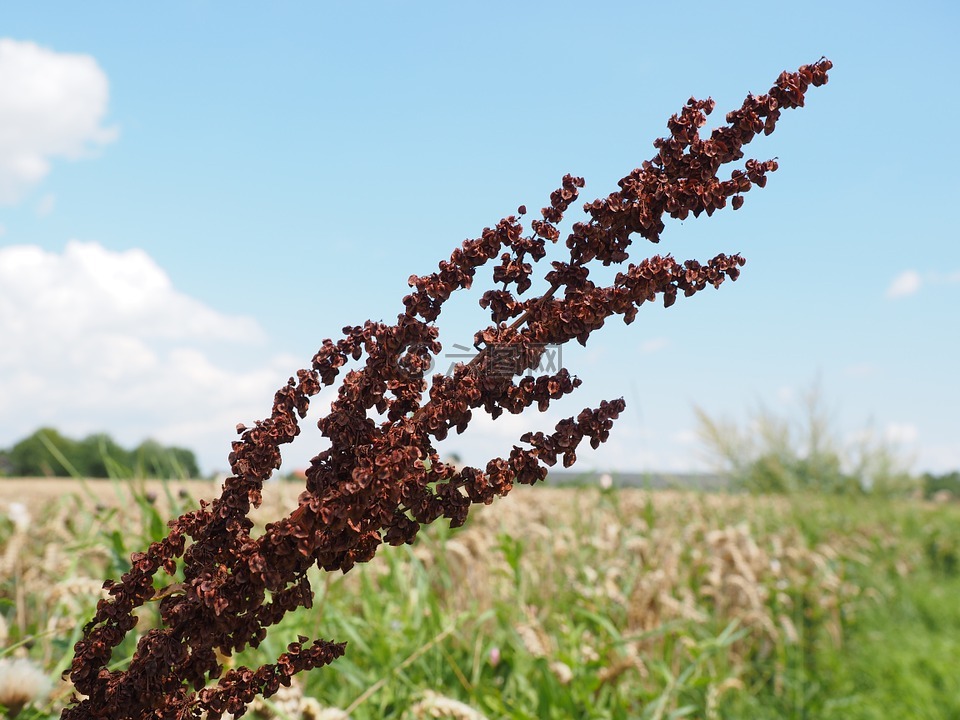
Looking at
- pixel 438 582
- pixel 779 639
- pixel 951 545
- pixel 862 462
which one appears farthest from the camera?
pixel 862 462

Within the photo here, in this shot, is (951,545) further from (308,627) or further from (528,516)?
(308,627)

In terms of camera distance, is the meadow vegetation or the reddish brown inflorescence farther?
the meadow vegetation

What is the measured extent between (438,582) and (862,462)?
12.9 metres

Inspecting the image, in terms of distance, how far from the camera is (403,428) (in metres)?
1.64

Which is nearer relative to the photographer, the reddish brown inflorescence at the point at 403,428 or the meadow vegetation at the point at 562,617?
the reddish brown inflorescence at the point at 403,428

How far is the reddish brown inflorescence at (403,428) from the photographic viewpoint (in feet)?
5.35

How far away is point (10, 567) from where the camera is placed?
4.42 meters

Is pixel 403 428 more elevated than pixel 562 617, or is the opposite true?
pixel 403 428

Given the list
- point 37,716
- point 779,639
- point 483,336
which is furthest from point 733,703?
point 483,336

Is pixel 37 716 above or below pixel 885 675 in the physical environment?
above

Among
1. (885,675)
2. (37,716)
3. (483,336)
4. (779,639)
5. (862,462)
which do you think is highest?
(862,462)

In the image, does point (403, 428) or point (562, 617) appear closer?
point (403, 428)

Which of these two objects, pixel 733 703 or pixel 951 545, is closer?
pixel 733 703

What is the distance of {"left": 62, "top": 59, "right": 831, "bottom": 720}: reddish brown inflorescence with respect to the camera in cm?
163
